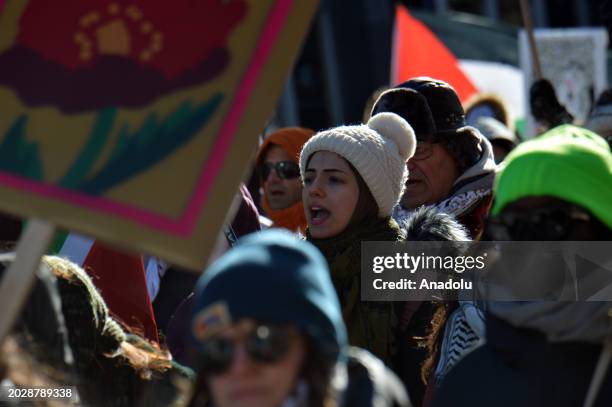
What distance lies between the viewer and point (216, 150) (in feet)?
9.32

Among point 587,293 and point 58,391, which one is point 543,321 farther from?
point 58,391

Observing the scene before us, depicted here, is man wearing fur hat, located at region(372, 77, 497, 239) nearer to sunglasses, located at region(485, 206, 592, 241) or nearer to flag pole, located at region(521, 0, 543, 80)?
sunglasses, located at region(485, 206, 592, 241)

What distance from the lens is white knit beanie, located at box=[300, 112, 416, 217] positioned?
15.3 feet

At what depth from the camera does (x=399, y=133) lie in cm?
479

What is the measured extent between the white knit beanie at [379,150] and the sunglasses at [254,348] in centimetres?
199

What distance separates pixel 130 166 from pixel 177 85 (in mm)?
198

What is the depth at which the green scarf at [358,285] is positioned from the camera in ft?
13.8

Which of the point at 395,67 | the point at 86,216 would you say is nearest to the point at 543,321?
the point at 86,216

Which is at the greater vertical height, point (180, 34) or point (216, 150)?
point (180, 34)

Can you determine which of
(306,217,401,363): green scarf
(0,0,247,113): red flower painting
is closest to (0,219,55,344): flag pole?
(0,0,247,113): red flower painting

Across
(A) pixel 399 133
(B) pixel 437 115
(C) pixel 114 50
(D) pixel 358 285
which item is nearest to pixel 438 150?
(B) pixel 437 115

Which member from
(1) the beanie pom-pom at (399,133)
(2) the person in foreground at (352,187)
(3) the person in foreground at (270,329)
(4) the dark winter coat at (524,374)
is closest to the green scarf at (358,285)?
(2) the person in foreground at (352,187)

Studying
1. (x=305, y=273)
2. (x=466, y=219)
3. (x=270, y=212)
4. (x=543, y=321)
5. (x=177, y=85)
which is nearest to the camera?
(x=305, y=273)

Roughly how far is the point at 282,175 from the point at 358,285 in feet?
6.59
